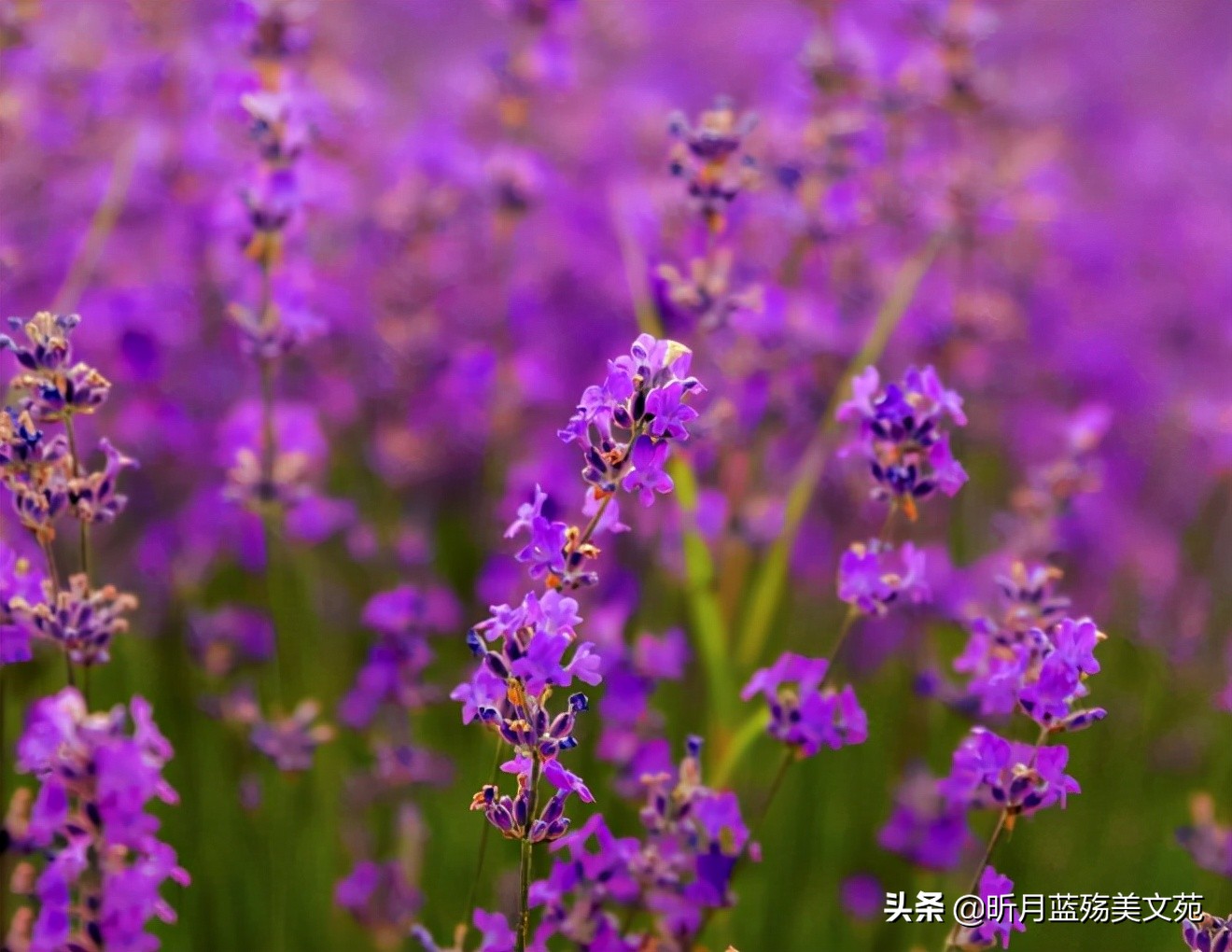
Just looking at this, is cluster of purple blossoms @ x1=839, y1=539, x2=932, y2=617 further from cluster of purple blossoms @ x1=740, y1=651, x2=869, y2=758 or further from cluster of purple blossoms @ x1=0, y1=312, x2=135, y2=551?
cluster of purple blossoms @ x1=0, y1=312, x2=135, y2=551

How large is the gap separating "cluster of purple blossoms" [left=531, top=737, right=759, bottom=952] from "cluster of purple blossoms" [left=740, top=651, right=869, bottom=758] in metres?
0.12

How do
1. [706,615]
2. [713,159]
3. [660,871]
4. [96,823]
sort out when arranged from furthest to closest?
[706,615] → [713,159] → [660,871] → [96,823]

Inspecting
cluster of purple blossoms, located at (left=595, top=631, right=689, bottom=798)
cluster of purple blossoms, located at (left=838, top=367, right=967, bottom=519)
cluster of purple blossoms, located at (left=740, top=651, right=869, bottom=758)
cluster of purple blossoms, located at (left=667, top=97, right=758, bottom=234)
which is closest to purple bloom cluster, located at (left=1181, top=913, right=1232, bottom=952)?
cluster of purple blossoms, located at (left=740, top=651, right=869, bottom=758)

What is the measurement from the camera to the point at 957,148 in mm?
2775

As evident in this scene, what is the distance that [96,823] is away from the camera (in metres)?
1.06

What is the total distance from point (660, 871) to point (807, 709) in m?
0.25

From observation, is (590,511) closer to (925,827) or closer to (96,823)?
(96,823)

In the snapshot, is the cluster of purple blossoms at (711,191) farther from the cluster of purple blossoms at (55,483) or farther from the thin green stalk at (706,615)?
the cluster of purple blossoms at (55,483)

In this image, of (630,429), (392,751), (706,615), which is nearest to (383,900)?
(392,751)

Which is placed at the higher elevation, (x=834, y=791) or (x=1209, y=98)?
(x=1209, y=98)

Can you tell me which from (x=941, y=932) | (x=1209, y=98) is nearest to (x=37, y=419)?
(x=941, y=932)

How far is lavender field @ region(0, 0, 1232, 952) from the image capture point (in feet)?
4.16

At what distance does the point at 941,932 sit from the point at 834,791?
1.53 feet

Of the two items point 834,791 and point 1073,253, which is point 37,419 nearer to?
point 834,791
